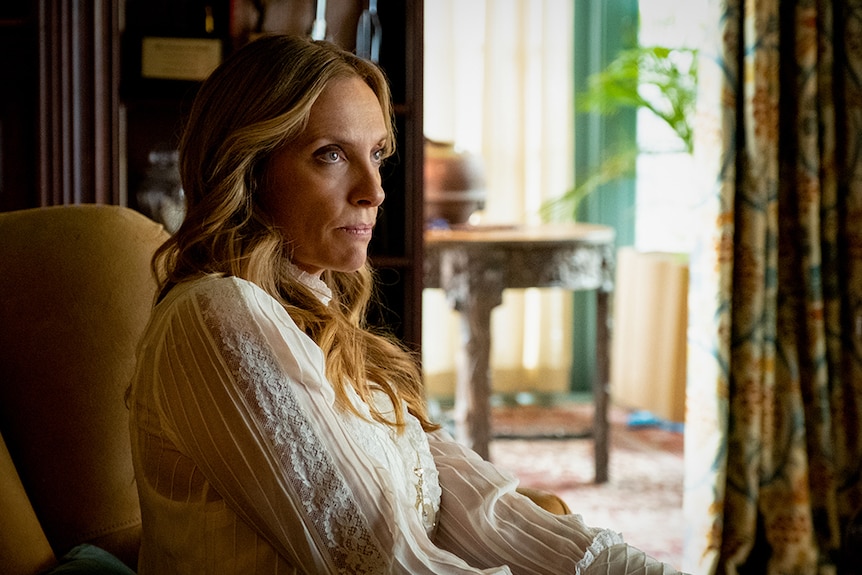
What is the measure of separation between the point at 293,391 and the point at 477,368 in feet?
7.55

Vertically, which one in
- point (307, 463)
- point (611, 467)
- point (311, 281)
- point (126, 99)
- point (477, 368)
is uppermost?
point (126, 99)

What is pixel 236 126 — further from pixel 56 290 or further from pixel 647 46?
pixel 647 46

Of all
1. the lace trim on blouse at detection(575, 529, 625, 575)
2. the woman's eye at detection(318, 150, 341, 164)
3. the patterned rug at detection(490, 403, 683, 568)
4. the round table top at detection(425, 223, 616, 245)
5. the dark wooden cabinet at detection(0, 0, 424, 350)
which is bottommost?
the patterned rug at detection(490, 403, 683, 568)

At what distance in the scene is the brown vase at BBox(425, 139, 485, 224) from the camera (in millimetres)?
3355

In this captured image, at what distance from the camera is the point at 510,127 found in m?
4.80

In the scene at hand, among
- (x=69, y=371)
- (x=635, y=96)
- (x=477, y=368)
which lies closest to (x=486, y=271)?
(x=477, y=368)

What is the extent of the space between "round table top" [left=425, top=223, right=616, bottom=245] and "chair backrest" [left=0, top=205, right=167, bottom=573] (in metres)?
1.75

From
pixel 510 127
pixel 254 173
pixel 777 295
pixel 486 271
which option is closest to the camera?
pixel 254 173

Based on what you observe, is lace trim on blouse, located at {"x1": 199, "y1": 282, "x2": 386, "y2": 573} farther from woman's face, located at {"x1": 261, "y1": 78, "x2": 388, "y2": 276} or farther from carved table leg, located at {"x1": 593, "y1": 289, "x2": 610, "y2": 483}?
carved table leg, located at {"x1": 593, "y1": 289, "x2": 610, "y2": 483}

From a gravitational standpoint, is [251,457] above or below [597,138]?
below

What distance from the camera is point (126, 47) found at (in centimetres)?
240

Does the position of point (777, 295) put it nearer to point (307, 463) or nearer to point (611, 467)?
point (611, 467)

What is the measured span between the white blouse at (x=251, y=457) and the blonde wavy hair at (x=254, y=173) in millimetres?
93

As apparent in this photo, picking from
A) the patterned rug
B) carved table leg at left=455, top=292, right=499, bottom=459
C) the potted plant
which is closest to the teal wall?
the potted plant
